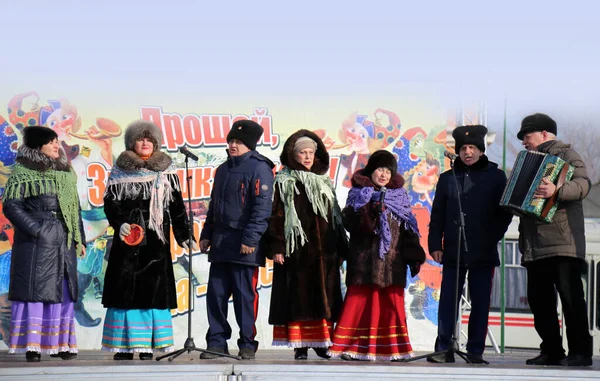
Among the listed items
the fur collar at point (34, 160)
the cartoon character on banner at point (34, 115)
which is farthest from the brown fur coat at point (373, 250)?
the cartoon character on banner at point (34, 115)

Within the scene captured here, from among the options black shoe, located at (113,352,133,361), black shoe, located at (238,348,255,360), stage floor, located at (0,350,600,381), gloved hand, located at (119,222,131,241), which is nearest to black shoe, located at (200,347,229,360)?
black shoe, located at (238,348,255,360)

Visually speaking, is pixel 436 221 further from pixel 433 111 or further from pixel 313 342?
pixel 433 111

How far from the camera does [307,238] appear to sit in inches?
297

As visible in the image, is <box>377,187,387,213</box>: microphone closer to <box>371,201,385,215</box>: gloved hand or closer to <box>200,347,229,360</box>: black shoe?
<box>371,201,385,215</box>: gloved hand

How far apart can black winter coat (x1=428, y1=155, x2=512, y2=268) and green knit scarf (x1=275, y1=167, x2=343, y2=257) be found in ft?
2.87

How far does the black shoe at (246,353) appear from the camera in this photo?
732 centimetres

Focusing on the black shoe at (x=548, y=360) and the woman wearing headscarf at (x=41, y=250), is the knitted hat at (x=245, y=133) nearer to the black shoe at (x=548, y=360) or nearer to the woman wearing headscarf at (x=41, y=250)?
the woman wearing headscarf at (x=41, y=250)

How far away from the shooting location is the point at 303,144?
7.53m

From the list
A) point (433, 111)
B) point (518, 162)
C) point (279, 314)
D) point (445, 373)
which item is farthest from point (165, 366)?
point (433, 111)

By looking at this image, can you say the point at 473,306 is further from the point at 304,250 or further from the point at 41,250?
the point at 41,250

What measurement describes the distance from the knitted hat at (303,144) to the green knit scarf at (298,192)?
17 centimetres

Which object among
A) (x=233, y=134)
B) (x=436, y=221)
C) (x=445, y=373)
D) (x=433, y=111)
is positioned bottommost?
(x=445, y=373)

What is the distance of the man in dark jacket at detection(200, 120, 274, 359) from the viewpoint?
7.39 metres

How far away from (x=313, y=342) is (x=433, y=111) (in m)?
3.16
